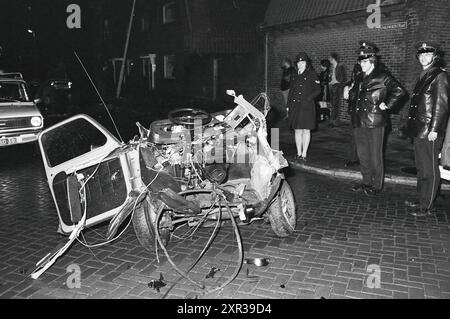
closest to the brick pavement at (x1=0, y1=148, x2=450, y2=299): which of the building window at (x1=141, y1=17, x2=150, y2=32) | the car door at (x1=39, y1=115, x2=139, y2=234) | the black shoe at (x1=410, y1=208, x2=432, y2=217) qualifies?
the black shoe at (x1=410, y1=208, x2=432, y2=217)

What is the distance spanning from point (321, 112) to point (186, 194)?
10.0 m

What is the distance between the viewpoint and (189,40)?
770 inches

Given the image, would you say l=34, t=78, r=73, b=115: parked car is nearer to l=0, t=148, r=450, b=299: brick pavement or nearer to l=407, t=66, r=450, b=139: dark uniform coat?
l=0, t=148, r=450, b=299: brick pavement

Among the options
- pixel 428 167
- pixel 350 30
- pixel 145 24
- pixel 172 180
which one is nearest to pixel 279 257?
pixel 172 180

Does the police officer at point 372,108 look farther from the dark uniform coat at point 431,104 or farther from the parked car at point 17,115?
the parked car at point 17,115

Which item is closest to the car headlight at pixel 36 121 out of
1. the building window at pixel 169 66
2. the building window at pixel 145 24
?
the building window at pixel 169 66

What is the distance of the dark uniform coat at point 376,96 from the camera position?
5.96m

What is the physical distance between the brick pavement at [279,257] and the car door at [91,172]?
0.54 meters

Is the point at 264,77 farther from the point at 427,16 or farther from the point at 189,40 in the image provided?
the point at 427,16

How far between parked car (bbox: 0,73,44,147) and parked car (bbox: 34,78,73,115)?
535 cm

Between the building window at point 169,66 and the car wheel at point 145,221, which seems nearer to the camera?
the car wheel at point 145,221

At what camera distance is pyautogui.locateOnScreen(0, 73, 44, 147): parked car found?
9.37m

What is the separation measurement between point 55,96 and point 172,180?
17592 mm
